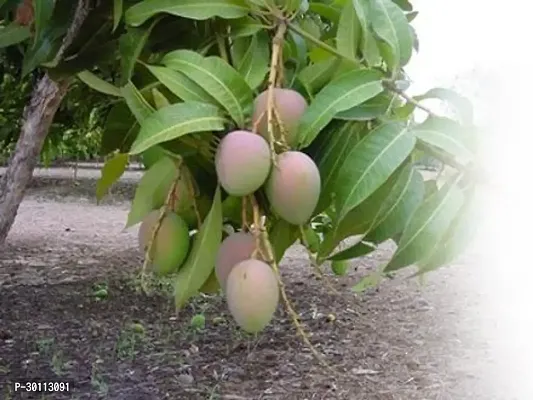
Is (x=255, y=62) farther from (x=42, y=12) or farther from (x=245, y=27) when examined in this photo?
(x=42, y=12)

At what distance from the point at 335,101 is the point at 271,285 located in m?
0.15

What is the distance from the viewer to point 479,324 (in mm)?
3098

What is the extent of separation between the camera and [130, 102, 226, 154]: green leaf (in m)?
0.57

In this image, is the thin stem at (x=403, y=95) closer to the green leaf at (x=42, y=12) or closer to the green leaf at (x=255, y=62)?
the green leaf at (x=255, y=62)

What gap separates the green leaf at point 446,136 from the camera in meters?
0.60

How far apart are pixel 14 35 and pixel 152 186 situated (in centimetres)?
33

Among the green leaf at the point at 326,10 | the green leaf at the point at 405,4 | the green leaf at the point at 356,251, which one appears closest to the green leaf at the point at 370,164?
the green leaf at the point at 356,251

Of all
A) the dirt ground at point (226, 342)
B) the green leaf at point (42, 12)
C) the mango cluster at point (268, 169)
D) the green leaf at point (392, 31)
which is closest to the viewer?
the mango cluster at point (268, 169)

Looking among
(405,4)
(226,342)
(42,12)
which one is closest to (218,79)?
(42,12)

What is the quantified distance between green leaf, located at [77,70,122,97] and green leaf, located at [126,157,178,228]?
74 millimetres

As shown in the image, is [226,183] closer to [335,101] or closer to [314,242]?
[335,101]

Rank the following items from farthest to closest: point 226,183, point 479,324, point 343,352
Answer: point 479,324
point 343,352
point 226,183

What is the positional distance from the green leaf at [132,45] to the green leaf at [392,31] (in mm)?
206

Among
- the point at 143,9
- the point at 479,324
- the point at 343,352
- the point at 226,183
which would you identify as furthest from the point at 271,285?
the point at 479,324
